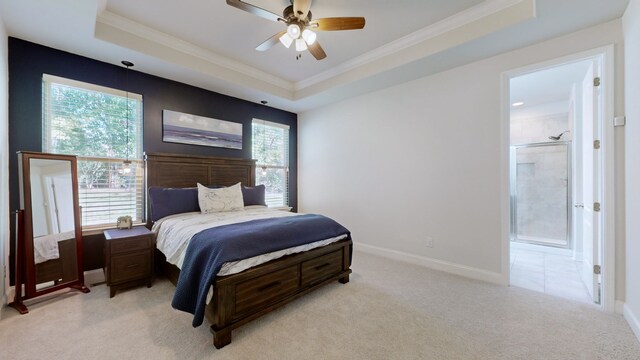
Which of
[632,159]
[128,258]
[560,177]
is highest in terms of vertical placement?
[632,159]

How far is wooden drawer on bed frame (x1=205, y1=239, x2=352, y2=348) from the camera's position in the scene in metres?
1.85

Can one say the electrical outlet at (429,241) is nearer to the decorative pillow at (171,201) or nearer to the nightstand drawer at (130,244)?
the decorative pillow at (171,201)

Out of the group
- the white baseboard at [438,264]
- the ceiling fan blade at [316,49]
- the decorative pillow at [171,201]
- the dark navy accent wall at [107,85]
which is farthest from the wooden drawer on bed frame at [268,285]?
the dark navy accent wall at [107,85]

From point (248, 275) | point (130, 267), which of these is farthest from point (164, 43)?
point (248, 275)

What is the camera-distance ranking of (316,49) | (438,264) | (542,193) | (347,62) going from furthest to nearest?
1. (542,193)
2. (347,62)
3. (438,264)
4. (316,49)

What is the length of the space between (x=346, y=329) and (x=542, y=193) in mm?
5065

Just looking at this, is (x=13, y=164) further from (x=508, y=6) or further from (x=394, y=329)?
(x=508, y=6)

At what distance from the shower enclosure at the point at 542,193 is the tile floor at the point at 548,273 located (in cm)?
41

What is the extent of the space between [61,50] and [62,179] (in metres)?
1.53

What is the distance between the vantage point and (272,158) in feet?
16.7

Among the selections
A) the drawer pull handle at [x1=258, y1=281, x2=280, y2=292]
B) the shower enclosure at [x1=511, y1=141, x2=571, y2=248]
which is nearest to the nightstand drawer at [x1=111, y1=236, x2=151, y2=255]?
the drawer pull handle at [x1=258, y1=281, x2=280, y2=292]

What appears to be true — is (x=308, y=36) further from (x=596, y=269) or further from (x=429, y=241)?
(x=596, y=269)

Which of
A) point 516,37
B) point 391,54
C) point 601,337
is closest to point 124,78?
point 391,54

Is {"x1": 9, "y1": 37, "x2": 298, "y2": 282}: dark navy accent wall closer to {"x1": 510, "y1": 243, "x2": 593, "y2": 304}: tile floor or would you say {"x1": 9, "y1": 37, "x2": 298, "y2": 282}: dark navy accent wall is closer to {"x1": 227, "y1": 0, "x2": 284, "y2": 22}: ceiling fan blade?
{"x1": 227, "y1": 0, "x2": 284, "y2": 22}: ceiling fan blade
